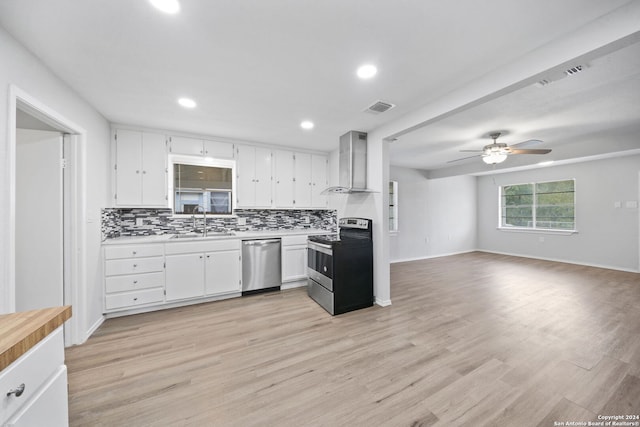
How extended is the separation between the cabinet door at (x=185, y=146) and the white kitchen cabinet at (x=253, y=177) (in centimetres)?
58

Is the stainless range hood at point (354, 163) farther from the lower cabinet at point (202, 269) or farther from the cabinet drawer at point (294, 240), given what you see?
the lower cabinet at point (202, 269)

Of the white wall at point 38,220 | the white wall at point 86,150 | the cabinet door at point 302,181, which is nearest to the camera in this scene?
the white wall at point 86,150

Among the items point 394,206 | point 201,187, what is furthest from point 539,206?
point 201,187

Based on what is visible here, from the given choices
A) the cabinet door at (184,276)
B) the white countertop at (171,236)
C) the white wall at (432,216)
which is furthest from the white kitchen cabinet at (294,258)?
the white wall at (432,216)

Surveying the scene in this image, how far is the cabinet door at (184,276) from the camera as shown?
3.12 meters

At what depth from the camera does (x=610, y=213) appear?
202 inches

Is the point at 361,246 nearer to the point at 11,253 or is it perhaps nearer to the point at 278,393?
the point at 278,393

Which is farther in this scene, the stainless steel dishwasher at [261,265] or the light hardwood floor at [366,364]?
the stainless steel dishwasher at [261,265]

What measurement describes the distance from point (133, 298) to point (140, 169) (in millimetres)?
1710

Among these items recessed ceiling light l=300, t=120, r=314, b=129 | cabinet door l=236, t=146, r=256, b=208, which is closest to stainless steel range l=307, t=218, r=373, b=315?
cabinet door l=236, t=146, r=256, b=208

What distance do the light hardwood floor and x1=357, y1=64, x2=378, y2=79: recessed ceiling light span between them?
2.52 metres

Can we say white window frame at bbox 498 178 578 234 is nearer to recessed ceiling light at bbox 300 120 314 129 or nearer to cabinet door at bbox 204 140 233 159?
recessed ceiling light at bbox 300 120 314 129

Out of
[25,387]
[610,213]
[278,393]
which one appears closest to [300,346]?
[278,393]

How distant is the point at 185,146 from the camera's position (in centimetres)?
354
